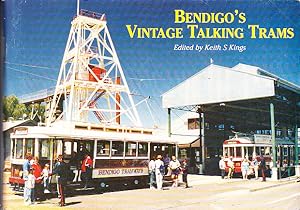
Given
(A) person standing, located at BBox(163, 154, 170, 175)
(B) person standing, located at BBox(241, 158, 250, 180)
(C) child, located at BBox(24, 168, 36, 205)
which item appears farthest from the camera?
(A) person standing, located at BBox(163, 154, 170, 175)

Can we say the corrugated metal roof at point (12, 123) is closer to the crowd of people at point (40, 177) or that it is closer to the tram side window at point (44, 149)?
the tram side window at point (44, 149)

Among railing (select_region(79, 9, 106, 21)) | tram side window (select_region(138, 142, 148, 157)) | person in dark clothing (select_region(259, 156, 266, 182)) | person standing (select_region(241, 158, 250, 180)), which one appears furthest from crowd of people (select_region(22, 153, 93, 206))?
person in dark clothing (select_region(259, 156, 266, 182))

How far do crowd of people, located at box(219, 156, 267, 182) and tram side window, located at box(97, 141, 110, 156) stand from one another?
2.22 metres

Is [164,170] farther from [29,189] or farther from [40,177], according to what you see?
[29,189]

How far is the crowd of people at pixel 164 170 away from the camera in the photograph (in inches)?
261

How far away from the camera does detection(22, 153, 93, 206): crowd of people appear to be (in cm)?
537

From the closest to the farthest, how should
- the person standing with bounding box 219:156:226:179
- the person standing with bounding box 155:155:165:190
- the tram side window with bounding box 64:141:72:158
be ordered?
the tram side window with bounding box 64:141:72:158, the person standing with bounding box 155:155:165:190, the person standing with bounding box 219:156:226:179

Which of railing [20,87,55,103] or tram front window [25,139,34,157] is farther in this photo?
tram front window [25,139,34,157]

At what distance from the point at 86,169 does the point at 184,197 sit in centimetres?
169

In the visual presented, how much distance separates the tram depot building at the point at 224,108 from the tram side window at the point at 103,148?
1179mm

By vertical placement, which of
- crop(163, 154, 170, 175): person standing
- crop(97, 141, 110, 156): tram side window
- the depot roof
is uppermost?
the depot roof

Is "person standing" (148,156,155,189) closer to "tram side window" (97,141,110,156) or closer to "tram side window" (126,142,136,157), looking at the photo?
"tram side window" (126,142,136,157)

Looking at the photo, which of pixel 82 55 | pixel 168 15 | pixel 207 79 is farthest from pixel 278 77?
pixel 82 55

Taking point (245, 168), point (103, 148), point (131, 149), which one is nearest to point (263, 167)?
point (245, 168)
